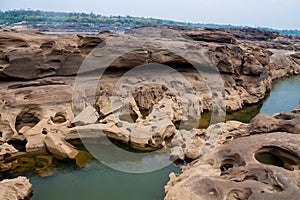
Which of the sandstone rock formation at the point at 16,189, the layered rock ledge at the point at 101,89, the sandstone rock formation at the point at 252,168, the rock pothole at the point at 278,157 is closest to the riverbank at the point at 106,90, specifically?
the layered rock ledge at the point at 101,89

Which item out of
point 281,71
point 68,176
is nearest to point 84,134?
point 68,176

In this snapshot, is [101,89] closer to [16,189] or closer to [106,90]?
[106,90]

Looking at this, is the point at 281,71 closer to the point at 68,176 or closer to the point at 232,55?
the point at 232,55

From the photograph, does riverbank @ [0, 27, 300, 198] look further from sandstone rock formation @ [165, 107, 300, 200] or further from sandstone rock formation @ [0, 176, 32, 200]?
sandstone rock formation @ [165, 107, 300, 200]

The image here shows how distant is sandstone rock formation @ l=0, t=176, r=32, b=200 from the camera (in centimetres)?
949

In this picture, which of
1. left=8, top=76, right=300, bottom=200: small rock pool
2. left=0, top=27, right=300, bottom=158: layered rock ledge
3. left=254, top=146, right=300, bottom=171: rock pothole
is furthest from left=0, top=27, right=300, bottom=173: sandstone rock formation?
left=254, top=146, right=300, bottom=171: rock pothole

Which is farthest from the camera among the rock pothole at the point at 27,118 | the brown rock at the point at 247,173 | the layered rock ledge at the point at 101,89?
the rock pothole at the point at 27,118

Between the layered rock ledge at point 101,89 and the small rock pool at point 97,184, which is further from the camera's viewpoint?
the layered rock ledge at point 101,89

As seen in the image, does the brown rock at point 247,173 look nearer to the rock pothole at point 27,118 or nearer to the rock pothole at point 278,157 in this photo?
the rock pothole at point 278,157

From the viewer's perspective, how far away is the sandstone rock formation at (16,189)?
373 inches

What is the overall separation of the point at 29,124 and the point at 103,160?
495cm

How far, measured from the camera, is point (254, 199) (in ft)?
23.9

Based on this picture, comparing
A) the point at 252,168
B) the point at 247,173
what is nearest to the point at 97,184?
the point at 247,173

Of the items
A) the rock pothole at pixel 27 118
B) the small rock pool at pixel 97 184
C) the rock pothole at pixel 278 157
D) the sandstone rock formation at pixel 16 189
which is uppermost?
the rock pothole at pixel 278 157
